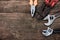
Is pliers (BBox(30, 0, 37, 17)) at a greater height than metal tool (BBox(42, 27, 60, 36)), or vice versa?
pliers (BBox(30, 0, 37, 17))

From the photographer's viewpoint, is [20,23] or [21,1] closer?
[20,23]

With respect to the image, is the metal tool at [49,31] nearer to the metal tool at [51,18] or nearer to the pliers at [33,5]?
the metal tool at [51,18]

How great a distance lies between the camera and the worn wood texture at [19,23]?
1.05m

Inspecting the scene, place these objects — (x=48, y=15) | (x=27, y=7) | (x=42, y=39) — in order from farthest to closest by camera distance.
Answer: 1. (x=27, y=7)
2. (x=48, y=15)
3. (x=42, y=39)

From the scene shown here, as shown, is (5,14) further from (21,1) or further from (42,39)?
(42,39)

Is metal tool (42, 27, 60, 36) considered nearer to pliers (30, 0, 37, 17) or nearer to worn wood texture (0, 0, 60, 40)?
worn wood texture (0, 0, 60, 40)

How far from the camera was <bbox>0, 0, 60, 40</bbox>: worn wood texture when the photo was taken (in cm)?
105

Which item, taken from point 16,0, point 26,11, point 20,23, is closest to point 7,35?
point 20,23

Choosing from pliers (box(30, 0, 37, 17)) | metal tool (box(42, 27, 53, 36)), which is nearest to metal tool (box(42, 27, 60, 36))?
metal tool (box(42, 27, 53, 36))

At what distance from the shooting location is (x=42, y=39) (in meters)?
1.04

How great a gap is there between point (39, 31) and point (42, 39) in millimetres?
62

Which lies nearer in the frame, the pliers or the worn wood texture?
the worn wood texture

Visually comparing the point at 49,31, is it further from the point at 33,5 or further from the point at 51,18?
the point at 33,5

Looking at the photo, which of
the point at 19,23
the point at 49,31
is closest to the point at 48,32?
the point at 49,31
